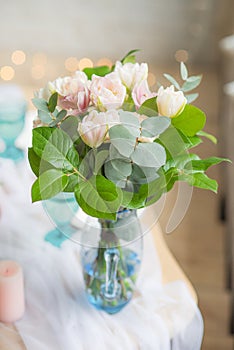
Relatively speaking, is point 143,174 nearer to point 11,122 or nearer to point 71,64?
point 11,122

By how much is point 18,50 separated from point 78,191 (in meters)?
2.79

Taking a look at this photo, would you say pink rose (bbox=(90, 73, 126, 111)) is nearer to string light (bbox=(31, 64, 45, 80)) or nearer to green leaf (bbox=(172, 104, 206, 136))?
green leaf (bbox=(172, 104, 206, 136))

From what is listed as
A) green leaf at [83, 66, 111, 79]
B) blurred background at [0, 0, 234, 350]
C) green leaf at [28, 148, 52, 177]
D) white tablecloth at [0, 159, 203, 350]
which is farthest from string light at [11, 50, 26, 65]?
green leaf at [28, 148, 52, 177]

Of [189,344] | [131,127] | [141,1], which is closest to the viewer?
[131,127]

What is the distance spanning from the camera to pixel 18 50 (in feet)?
11.4

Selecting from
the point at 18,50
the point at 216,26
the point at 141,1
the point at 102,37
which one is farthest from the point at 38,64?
the point at 216,26

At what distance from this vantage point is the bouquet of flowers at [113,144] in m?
0.85

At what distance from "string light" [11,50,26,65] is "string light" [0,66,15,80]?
52mm

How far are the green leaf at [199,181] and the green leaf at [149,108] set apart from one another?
0.37 ft

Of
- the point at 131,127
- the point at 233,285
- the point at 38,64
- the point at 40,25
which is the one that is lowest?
the point at 233,285

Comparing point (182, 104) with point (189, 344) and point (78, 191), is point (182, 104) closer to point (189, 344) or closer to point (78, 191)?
point (78, 191)

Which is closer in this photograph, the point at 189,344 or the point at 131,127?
the point at 131,127

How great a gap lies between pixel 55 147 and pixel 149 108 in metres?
0.16

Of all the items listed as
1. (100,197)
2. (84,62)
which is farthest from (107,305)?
(84,62)
